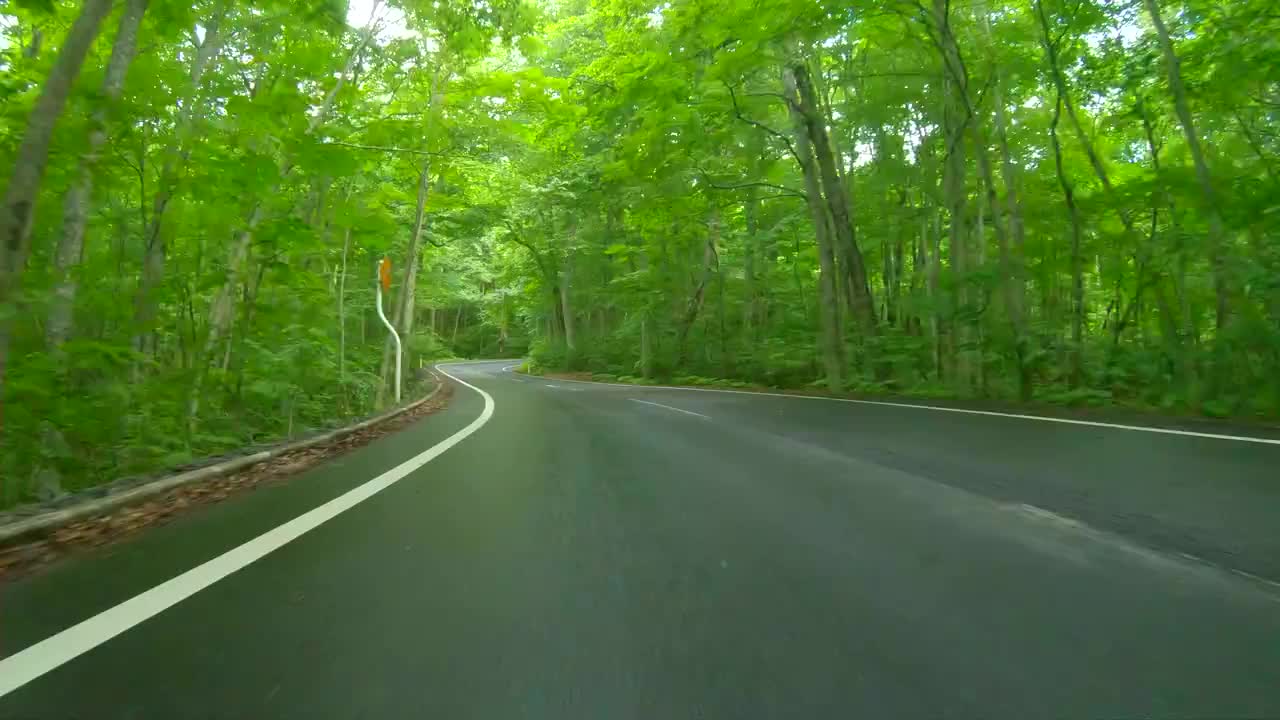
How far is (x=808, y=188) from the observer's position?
18750 millimetres

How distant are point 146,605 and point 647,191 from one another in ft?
59.5

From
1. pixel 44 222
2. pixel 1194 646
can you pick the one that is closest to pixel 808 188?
pixel 44 222

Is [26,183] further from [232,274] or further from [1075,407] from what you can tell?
[1075,407]

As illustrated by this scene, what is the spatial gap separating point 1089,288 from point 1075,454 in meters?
18.7

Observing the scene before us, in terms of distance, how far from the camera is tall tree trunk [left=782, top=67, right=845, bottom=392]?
18281 millimetres

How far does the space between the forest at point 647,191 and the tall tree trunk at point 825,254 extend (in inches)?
3.3

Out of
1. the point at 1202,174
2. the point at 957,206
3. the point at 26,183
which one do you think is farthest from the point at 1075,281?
the point at 26,183

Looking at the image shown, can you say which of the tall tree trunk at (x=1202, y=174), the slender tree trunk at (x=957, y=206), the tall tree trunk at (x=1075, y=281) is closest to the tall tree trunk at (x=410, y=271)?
the slender tree trunk at (x=957, y=206)

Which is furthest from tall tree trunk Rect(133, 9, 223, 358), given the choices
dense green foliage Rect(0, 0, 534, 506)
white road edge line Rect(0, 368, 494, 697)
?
white road edge line Rect(0, 368, 494, 697)

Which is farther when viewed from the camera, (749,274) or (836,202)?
(749,274)

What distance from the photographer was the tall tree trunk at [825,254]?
18281 millimetres

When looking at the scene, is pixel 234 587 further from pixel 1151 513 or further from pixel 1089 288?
pixel 1089 288

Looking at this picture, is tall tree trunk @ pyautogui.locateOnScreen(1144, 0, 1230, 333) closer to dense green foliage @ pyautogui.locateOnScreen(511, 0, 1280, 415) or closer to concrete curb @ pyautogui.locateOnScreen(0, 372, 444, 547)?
dense green foliage @ pyautogui.locateOnScreen(511, 0, 1280, 415)

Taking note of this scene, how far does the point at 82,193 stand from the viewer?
7.34 metres
